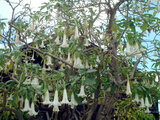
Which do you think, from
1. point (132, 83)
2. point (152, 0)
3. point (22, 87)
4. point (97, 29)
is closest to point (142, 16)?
point (152, 0)

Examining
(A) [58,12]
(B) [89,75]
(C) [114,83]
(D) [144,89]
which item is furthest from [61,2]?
(D) [144,89]

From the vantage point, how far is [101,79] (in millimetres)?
3285

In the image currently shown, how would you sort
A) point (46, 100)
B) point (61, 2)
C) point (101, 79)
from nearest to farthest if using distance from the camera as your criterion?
point (46, 100) → point (101, 79) → point (61, 2)

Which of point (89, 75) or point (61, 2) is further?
point (61, 2)

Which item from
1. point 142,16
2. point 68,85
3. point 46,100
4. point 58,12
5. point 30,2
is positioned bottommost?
point 46,100

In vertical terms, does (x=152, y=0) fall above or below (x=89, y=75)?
above

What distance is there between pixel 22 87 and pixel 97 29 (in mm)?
1866

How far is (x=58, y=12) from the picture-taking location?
3828 mm

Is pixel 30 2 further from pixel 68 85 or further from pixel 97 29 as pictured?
pixel 68 85

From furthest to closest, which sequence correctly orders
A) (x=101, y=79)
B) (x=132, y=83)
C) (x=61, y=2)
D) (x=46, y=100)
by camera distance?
(x=61, y=2)
(x=101, y=79)
(x=132, y=83)
(x=46, y=100)

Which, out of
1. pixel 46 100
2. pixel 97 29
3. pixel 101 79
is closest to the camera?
pixel 46 100

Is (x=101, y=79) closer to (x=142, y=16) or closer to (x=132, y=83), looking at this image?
(x=132, y=83)

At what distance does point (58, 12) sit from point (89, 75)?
1.35m

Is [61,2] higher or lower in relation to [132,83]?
higher
